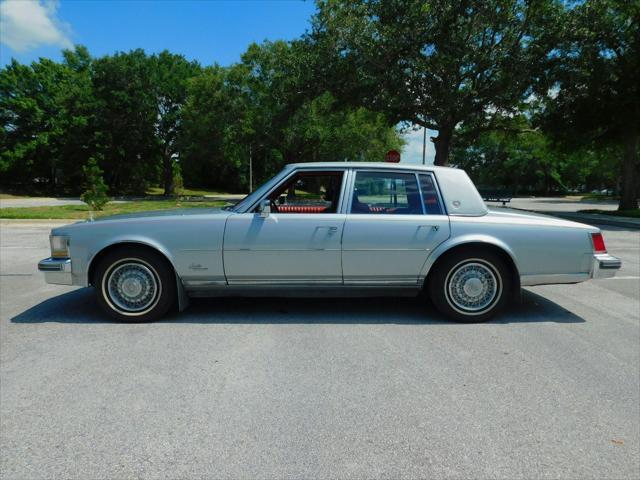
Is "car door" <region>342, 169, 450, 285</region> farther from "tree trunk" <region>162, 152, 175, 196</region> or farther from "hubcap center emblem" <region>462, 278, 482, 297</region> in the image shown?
"tree trunk" <region>162, 152, 175, 196</region>

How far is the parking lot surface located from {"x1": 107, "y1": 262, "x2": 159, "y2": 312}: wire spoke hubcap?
0.24 m

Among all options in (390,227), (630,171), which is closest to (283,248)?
(390,227)

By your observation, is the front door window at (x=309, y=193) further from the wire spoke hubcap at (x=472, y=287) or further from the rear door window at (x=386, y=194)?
the wire spoke hubcap at (x=472, y=287)

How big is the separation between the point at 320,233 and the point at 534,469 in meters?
2.74

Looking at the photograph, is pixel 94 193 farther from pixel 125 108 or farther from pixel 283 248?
pixel 125 108

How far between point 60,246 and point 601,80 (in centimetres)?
2273

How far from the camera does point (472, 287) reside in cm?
464

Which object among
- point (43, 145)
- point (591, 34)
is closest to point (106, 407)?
point (591, 34)

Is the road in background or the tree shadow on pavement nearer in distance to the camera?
the tree shadow on pavement

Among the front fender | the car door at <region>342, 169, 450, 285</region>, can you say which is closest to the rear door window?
the car door at <region>342, 169, 450, 285</region>

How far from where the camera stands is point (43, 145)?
148 feet

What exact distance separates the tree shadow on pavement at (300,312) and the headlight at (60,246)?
70 cm

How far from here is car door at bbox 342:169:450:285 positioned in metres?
Result: 4.51

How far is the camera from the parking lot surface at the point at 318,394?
2344 millimetres
